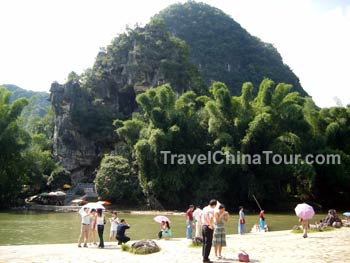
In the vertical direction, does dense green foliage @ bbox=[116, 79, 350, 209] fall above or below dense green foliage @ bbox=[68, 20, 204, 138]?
below

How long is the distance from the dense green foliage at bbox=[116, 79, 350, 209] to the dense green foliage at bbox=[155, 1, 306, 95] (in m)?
39.1

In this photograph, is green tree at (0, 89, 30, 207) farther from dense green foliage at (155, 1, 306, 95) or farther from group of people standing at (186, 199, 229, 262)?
dense green foliage at (155, 1, 306, 95)

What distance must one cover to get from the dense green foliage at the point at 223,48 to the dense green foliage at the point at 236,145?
3909 cm

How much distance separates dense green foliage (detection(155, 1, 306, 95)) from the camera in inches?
3100

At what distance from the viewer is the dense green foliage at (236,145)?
31.1m

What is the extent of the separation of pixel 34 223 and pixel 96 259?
1439cm

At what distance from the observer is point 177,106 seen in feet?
115

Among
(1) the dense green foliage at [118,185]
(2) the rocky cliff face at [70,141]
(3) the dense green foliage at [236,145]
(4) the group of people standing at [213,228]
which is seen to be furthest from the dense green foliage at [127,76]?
(4) the group of people standing at [213,228]

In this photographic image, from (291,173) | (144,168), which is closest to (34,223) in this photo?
(144,168)

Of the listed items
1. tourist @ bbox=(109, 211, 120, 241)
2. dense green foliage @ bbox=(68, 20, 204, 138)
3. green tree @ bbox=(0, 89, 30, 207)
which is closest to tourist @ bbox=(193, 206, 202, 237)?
tourist @ bbox=(109, 211, 120, 241)

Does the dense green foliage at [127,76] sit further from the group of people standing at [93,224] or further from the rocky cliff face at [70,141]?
the group of people standing at [93,224]

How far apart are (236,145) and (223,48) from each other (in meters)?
55.8

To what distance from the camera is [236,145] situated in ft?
105

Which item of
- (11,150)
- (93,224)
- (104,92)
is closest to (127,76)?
(104,92)
